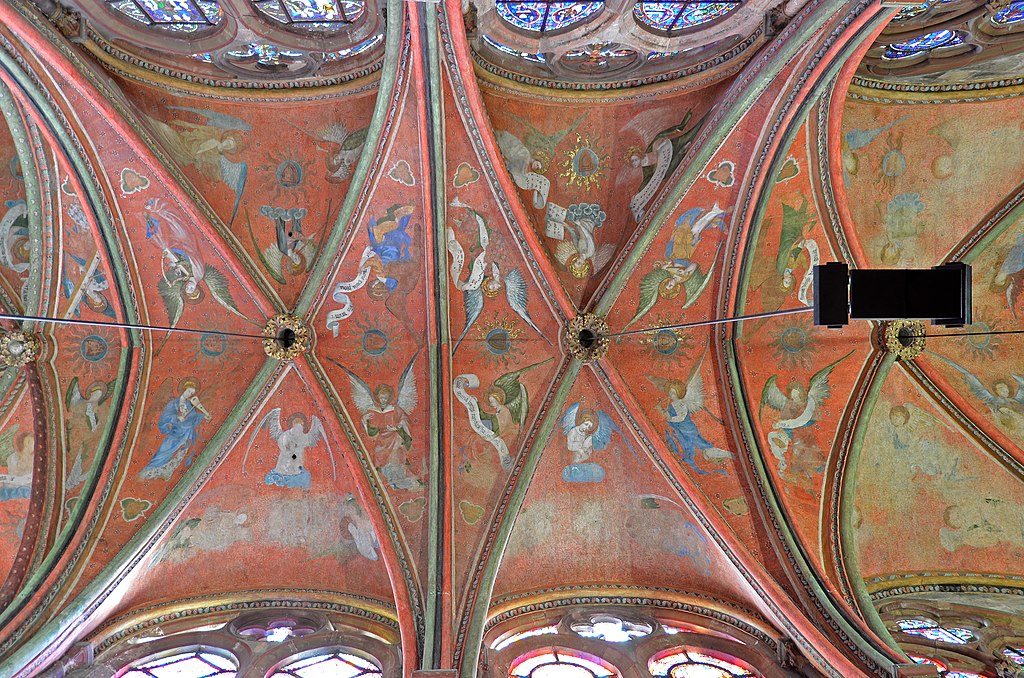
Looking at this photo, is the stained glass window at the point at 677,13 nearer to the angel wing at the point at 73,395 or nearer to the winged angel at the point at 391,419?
the winged angel at the point at 391,419

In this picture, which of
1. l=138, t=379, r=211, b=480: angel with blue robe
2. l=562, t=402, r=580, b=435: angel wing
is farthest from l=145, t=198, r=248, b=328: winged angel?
l=562, t=402, r=580, b=435: angel wing

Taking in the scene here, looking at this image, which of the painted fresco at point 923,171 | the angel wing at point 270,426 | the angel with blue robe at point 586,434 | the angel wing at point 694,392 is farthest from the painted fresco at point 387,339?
the painted fresco at point 923,171

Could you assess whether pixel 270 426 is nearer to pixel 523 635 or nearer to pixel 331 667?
pixel 331 667

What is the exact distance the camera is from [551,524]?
1110cm

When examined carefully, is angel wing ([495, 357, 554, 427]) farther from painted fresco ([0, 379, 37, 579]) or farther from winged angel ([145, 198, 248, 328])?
painted fresco ([0, 379, 37, 579])

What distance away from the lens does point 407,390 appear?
10906 millimetres

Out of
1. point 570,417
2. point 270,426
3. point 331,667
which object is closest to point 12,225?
point 270,426

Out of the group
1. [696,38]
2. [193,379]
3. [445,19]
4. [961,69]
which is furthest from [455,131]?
[961,69]

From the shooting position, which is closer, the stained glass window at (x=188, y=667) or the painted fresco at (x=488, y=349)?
the stained glass window at (x=188, y=667)

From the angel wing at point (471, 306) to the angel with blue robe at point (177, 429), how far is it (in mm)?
3866

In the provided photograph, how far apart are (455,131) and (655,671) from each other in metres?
7.69

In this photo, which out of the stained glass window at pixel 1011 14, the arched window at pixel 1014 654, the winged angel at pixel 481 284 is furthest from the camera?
the winged angel at pixel 481 284

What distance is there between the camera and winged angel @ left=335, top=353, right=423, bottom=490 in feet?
34.7

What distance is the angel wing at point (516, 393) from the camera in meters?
10.9
